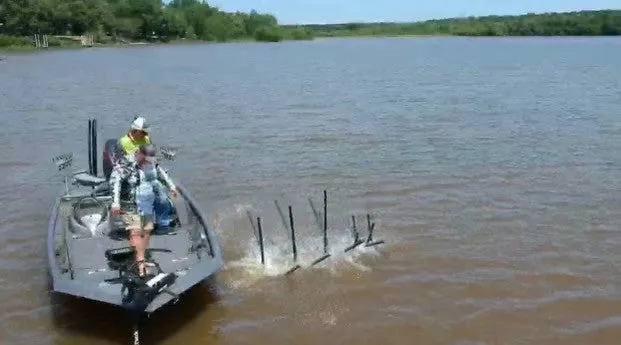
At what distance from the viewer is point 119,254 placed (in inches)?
370

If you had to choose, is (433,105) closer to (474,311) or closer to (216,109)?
(216,109)

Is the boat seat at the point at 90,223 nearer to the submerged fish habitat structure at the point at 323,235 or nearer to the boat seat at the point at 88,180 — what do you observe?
the boat seat at the point at 88,180

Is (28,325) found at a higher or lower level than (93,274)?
lower

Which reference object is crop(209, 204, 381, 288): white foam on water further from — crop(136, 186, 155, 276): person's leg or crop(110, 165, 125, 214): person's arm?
crop(110, 165, 125, 214): person's arm

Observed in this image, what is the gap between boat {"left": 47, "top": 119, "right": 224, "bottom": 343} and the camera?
8.51 m

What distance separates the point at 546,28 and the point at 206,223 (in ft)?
443

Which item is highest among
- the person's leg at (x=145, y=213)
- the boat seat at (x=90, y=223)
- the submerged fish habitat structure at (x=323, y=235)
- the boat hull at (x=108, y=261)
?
the person's leg at (x=145, y=213)

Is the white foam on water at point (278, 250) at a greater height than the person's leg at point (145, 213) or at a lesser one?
lesser

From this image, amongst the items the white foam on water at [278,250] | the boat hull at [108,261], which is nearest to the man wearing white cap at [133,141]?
the boat hull at [108,261]

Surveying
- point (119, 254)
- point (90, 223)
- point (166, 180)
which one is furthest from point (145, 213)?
point (90, 223)

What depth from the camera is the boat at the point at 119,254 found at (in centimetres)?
851

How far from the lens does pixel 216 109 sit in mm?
28875

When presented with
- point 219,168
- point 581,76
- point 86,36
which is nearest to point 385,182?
point 219,168

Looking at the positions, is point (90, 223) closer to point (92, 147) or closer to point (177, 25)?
point (92, 147)
